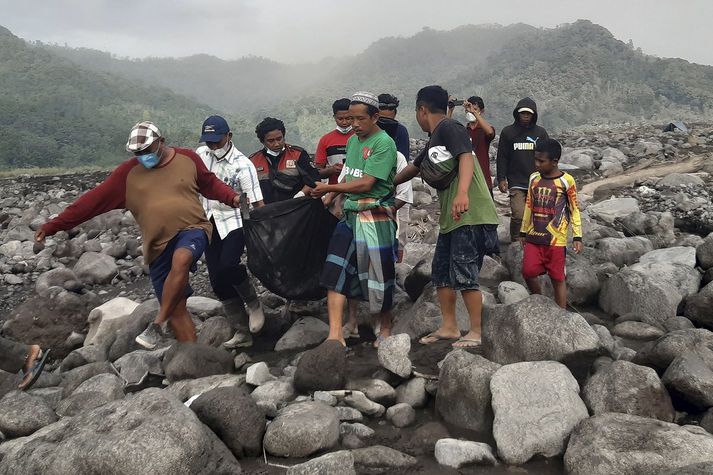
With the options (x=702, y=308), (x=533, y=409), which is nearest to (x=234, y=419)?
(x=533, y=409)

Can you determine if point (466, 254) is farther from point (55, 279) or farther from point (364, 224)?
point (55, 279)

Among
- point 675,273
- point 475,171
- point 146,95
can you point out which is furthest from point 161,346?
point 146,95

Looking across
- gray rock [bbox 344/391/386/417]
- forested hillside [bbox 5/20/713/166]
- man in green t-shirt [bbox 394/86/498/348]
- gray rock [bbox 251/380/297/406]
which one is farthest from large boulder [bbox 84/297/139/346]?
forested hillside [bbox 5/20/713/166]

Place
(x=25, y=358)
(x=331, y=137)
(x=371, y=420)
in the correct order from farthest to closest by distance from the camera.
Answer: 1. (x=331, y=137)
2. (x=25, y=358)
3. (x=371, y=420)

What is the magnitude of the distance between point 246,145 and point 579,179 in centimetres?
3177

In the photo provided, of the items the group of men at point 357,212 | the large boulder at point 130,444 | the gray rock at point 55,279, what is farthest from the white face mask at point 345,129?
the gray rock at point 55,279

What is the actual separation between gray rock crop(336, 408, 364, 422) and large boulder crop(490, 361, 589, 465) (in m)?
0.79

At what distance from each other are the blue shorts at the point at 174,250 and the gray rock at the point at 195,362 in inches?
19.3

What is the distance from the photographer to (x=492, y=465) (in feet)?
9.21

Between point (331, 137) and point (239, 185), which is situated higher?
point (331, 137)

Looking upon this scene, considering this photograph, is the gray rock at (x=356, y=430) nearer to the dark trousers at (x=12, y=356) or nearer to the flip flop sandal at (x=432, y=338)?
the flip flop sandal at (x=432, y=338)

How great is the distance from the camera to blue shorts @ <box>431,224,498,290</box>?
389 centimetres

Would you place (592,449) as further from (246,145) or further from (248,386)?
(246,145)

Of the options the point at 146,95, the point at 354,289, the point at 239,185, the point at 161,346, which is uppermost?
the point at 146,95
